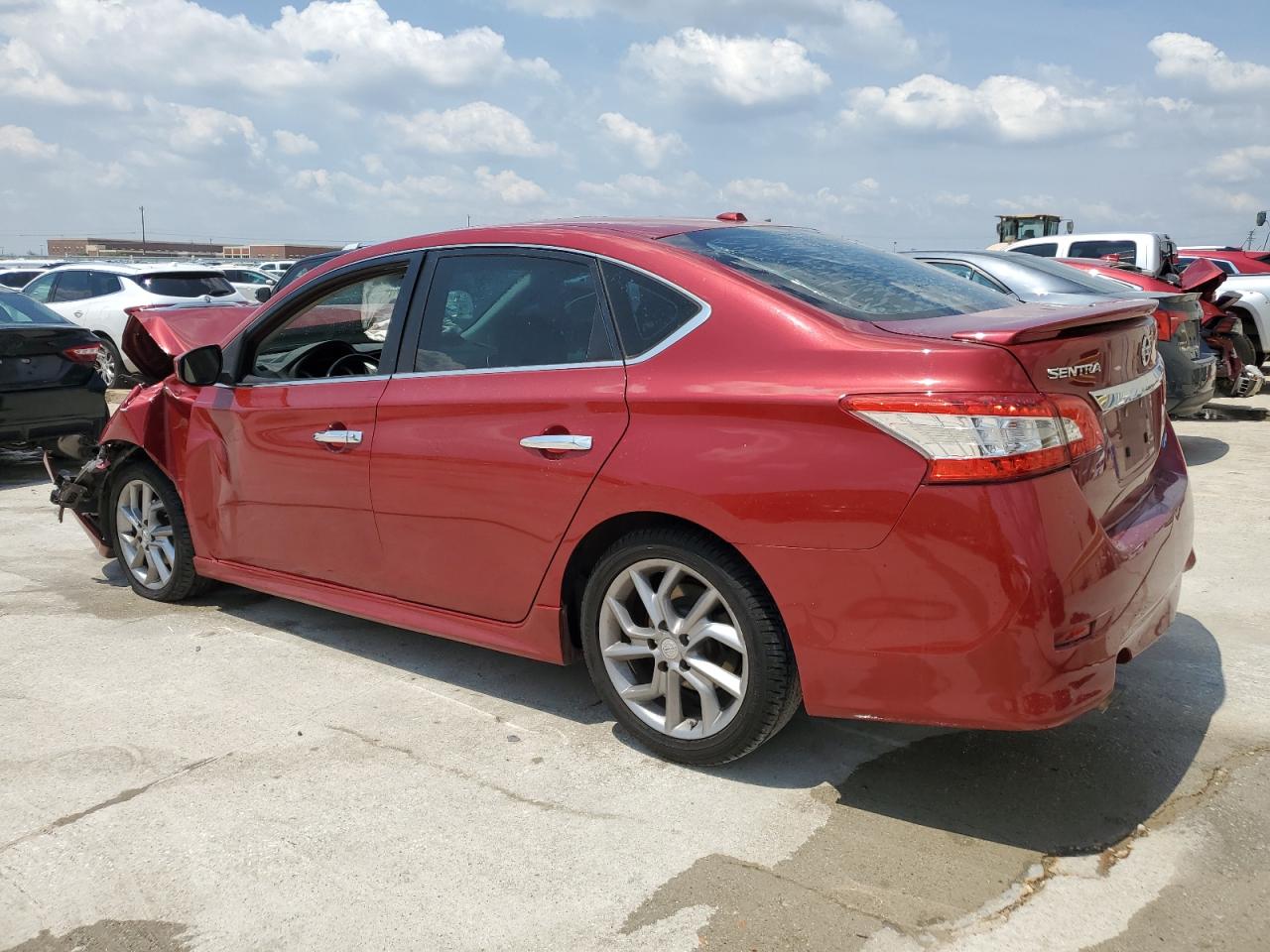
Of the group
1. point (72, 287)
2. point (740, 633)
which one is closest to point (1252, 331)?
point (740, 633)

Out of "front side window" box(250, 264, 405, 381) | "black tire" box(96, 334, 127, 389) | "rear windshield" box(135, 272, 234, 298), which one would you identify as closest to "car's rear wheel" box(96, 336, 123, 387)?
"black tire" box(96, 334, 127, 389)

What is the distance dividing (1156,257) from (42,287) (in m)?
14.4

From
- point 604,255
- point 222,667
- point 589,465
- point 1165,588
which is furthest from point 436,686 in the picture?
point 1165,588

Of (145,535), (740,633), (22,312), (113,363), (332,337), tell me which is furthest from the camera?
(113,363)

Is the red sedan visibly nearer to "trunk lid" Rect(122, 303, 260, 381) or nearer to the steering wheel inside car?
the steering wheel inside car

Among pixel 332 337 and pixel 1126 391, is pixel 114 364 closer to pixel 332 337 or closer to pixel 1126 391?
pixel 332 337

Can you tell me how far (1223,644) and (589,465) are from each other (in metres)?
2.67

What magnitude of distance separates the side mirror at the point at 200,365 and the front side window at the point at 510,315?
3.92 feet

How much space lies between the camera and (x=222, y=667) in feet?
14.3

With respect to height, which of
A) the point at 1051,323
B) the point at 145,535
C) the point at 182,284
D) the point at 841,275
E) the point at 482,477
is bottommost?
the point at 145,535

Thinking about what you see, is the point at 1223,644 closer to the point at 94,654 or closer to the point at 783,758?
the point at 783,758

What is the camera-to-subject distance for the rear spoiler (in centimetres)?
279

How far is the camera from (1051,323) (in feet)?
9.42

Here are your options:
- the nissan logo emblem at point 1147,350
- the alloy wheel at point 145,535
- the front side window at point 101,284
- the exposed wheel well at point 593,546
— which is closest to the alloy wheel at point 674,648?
the exposed wheel well at point 593,546
